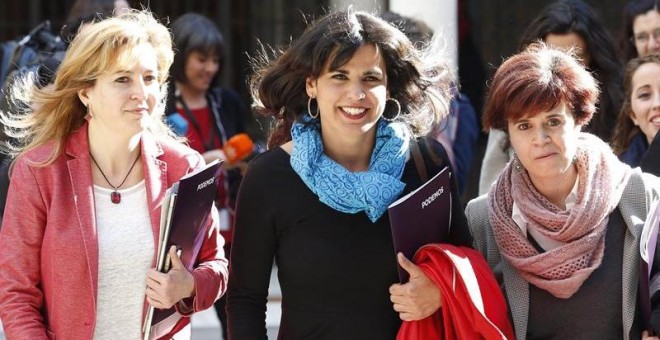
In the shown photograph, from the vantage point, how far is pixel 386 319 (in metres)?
3.81

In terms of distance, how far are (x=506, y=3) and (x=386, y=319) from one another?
190 inches

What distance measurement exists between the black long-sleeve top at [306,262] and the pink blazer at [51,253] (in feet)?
0.63

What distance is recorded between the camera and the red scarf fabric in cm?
368

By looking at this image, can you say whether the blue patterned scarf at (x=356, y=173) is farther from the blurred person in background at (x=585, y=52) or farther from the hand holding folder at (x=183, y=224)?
the blurred person in background at (x=585, y=52)

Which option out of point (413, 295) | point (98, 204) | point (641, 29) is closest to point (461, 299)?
point (413, 295)

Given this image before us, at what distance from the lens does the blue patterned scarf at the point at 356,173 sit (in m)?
3.77

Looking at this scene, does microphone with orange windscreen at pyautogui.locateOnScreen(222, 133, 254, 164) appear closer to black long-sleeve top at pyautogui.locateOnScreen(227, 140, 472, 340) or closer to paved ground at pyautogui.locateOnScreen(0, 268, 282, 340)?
paved ground at pyautogui.locateOnScreen(0, 268, 282, 340)

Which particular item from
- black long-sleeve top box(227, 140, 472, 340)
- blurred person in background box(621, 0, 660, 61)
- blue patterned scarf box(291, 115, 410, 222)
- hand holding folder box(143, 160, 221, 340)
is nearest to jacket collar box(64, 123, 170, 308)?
hand holding folder box(143, 160, 221, 340)

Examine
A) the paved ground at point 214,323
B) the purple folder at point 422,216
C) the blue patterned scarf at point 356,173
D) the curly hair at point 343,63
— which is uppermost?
the curly hair at point 343,63

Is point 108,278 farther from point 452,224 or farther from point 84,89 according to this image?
point 452,224

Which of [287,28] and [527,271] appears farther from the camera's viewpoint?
[287,28]

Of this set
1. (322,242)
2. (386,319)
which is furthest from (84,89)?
(386,319)

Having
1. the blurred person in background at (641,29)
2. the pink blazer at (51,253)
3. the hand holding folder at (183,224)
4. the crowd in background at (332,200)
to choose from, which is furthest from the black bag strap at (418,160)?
the blurred person in background at (641,29)

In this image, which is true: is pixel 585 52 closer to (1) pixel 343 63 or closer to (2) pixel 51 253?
(1) pixel 343 63
